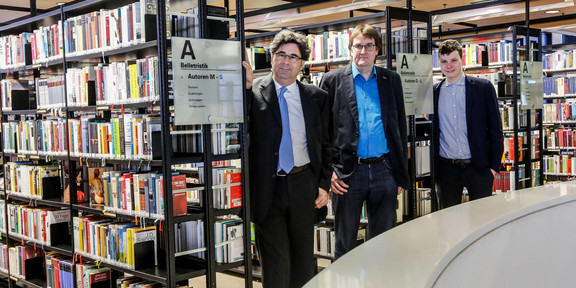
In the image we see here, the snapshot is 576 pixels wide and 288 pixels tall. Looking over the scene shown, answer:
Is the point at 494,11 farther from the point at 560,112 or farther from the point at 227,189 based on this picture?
the point at 227,189

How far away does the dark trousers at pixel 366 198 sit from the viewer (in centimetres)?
350

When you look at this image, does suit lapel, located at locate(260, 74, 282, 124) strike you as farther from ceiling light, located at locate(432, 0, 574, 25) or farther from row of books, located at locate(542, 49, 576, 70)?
row of books, located at locate(542, 49, 576, 70)

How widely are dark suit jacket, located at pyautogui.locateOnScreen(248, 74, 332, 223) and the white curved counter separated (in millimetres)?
1025

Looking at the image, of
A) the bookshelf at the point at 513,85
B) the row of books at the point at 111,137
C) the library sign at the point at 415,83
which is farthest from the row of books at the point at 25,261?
the bookshelf at the point at 513,85

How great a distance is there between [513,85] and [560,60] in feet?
13.3

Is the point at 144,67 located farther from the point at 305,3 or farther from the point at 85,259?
the point at 305,3

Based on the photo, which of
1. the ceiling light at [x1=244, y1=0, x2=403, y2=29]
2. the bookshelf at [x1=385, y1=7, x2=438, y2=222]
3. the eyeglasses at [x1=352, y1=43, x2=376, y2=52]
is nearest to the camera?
the eyeglasses at [x1=352, y1=43, x2=376, y2=52]

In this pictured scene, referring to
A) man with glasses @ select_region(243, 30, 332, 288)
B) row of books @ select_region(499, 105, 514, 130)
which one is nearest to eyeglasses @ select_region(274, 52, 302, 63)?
man with glasses @ select_region(243, 30, 332, 288)

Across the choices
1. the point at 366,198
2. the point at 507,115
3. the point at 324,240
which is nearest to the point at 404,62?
the point at 366,198

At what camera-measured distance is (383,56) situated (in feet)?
15.8

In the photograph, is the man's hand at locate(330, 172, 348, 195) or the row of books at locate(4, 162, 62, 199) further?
the row of books at locate(4, 162, 62, 199)

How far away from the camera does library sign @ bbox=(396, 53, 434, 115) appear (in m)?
4.57

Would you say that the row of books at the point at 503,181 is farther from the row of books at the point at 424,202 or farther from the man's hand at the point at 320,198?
the man's hand at the point at 320,198

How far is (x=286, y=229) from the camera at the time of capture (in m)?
3.17
